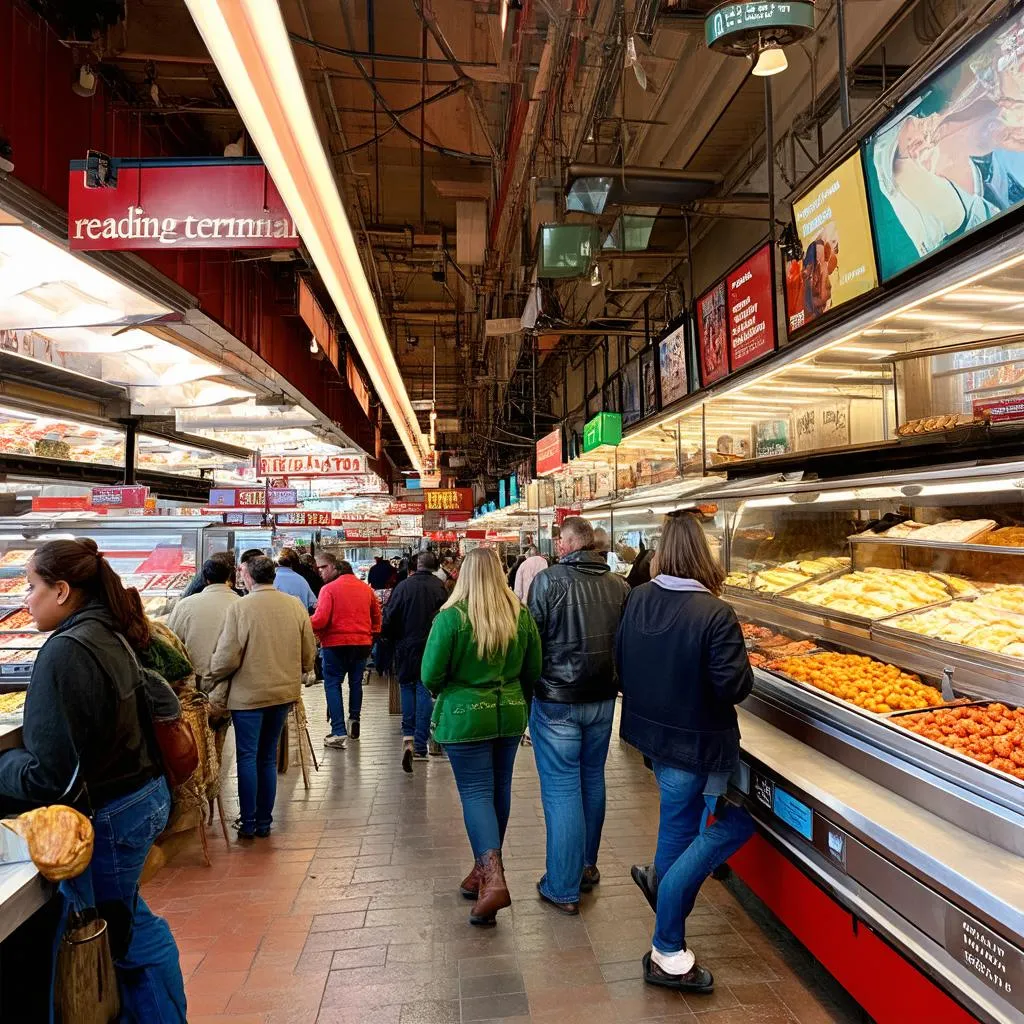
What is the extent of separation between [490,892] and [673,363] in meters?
5.11

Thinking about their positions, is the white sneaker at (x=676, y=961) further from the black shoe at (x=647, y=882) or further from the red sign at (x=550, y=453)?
the red sign at (x=550, y=453)

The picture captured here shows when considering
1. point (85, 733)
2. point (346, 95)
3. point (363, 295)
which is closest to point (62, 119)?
point (363, 295)

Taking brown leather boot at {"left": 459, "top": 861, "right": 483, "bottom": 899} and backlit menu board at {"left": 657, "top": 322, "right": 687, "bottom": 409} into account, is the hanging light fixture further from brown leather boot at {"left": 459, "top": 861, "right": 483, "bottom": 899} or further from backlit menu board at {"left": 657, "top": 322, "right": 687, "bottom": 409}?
brown leather boot at {"left": 459, "top": 861, "right": 483, "bottom": 899}

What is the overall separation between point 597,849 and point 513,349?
7.54 m

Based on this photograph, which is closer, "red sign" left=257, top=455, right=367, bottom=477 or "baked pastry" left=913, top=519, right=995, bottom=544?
"baked pastry" left=913, top=519, right=995, bottom=544

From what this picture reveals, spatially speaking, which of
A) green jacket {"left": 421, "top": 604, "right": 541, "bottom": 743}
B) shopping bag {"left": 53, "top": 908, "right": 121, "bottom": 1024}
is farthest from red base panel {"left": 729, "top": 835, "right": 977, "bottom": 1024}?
shopping bag {"left": 53, "top": 908, "right": 121, "bottom": 1024}

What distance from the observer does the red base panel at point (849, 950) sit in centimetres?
246

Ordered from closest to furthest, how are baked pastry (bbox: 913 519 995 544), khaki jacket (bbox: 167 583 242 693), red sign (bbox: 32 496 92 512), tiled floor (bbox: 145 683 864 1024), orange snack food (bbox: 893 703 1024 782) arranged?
orange snack food (bbox: 893 703 1024 782) → tiled floor (bbox: 145 683 864 1024) → baked pastry (bbox: 913 519 995 544) → khaki jacket (bbox: 167 583 242 693) → red sign (bbox: 32 496 92 512)

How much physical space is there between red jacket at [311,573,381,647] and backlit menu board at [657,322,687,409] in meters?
3.57

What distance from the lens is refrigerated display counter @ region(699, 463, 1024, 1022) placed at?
241 centimetres

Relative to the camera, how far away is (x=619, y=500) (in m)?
9.34

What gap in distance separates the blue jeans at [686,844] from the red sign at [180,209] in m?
2.90

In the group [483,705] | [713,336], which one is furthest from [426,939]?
[713,336]

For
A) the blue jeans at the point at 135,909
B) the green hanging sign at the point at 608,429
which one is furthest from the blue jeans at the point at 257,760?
the green hanging sign at the point at 608,429
